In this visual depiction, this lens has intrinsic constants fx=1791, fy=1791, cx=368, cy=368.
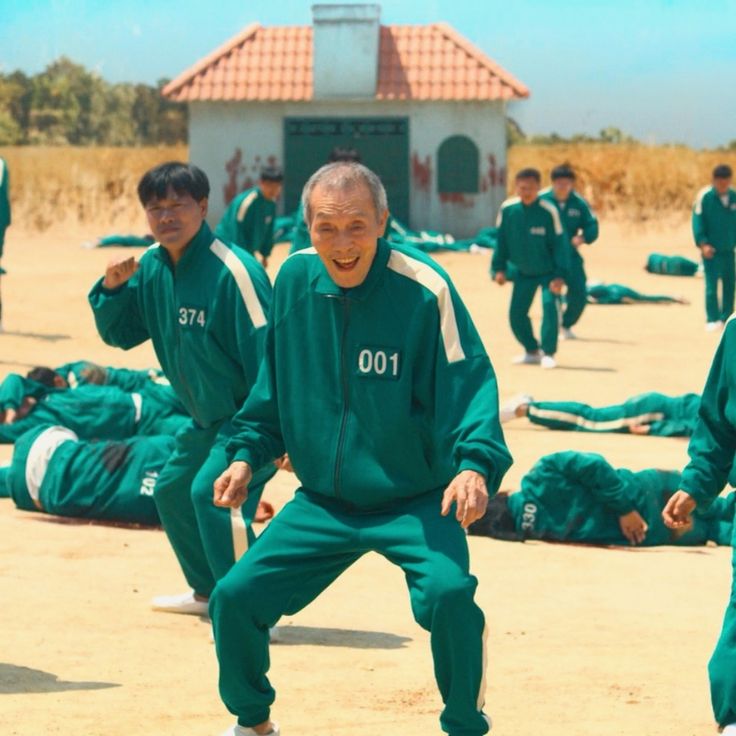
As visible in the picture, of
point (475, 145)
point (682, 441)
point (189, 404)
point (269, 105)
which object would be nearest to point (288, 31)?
point (269, 105)

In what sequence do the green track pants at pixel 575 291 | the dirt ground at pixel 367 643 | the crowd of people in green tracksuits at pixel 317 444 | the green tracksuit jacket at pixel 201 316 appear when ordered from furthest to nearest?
the green track pants at pixel 575 291 → the green tracksuit jacket at pixel 201 316 → the dirt ground at pixel 367 643 → the crowd of people in green tracksuits at pixel 317 444

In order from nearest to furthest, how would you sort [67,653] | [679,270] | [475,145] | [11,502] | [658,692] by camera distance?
Answer: [658,692] < [67,653] < [11,502] < [679,270] < [475,145]

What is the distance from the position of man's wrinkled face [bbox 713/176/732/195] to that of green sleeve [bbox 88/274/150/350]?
1405 centimetres

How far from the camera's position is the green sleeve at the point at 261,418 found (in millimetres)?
5418

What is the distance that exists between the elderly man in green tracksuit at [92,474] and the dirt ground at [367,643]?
0.12m

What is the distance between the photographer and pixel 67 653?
6.92m

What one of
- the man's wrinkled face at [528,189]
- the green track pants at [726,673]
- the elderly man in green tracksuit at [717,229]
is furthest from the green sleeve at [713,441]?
the elderly man in green tracksuit at [717,229]

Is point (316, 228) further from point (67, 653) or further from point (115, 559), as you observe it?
point (115, 559)

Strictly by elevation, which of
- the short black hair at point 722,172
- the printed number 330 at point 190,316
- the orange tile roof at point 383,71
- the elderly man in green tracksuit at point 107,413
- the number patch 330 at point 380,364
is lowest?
the elderly man in green tracksuit at point 107,413

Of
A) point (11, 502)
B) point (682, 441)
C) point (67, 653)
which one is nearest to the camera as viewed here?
point (67, 653)

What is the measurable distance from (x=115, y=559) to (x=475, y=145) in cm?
2455

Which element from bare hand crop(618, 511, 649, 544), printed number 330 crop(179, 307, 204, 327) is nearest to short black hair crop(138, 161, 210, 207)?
printed number 330 crop(179, 307, 204, 327)

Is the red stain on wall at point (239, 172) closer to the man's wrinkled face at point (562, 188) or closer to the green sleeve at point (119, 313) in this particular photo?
the man's wrinkled face at point (562, 188)

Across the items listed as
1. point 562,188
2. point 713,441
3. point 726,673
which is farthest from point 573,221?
point 726,673
